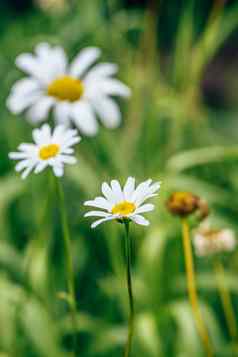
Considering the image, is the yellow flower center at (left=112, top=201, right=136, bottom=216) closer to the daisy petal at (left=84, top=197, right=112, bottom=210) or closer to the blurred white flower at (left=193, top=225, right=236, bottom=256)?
the daisy petal at (left=84, top=197, right=112, bottom=210)

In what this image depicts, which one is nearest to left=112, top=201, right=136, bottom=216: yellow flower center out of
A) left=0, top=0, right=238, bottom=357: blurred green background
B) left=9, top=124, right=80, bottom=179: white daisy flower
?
left=9, top=124, right=80, bottom=179: white daisy flower

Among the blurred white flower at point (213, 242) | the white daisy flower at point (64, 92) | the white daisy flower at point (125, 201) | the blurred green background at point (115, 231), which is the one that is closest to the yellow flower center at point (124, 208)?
the white daisy flower at point (125, 201)

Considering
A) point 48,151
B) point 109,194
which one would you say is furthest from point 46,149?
point 109,194

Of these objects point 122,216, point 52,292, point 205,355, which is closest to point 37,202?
point 52,292

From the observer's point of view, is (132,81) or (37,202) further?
(132,81)

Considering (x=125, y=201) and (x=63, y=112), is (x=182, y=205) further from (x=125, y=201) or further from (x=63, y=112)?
(x=63, y=112)

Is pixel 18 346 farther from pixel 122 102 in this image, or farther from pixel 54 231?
pixel 122 102
